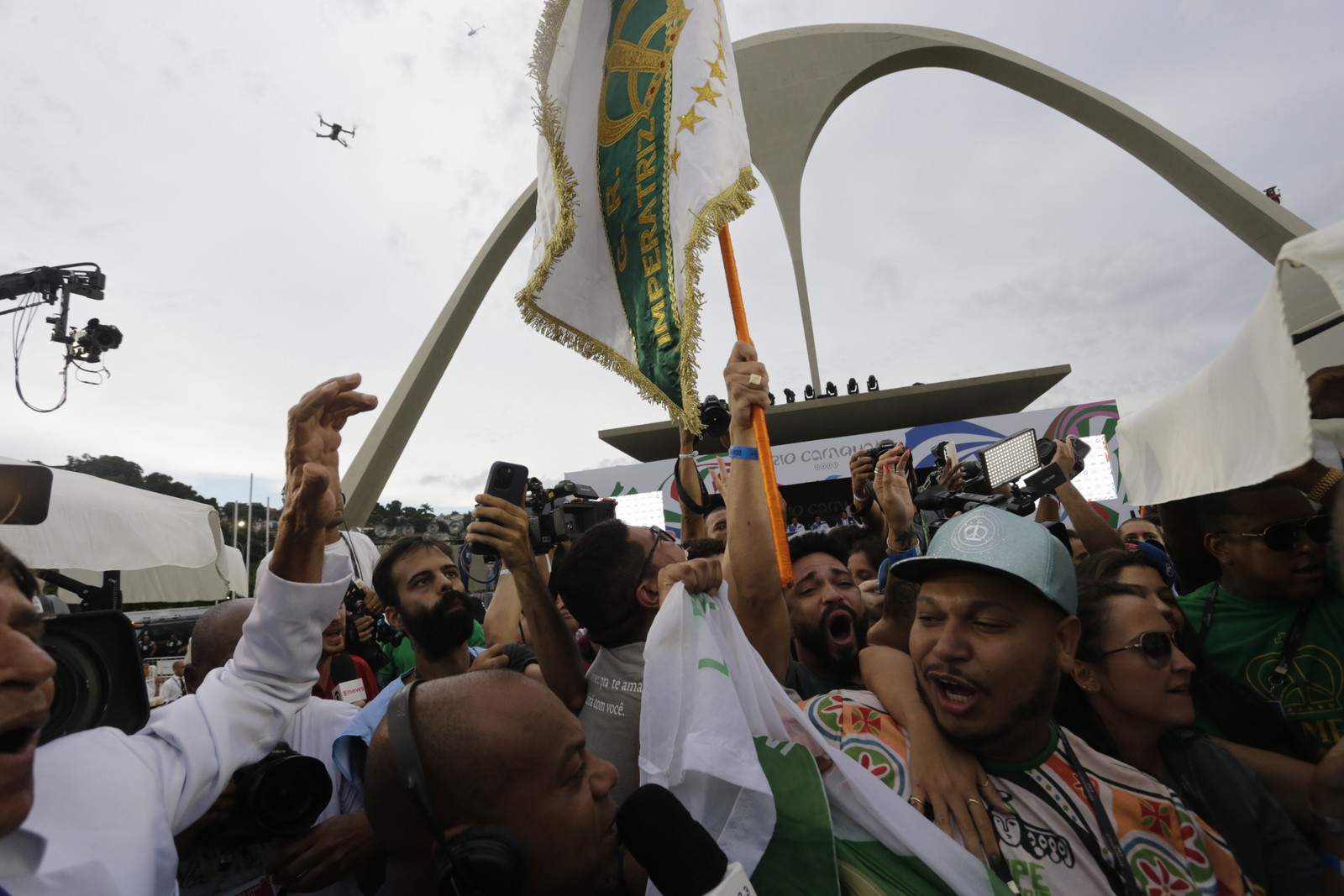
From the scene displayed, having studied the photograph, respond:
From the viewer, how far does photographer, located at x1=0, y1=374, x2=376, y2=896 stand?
3.19ft

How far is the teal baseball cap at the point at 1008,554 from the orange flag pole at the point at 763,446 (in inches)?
17.5

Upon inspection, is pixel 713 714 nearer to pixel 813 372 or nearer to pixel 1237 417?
pixel 1237 417

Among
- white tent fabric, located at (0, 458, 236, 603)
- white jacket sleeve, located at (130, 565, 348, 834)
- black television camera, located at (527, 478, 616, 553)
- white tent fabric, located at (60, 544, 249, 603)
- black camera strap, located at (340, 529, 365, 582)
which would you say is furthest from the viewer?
white tent fabric, located at (60, 544, 249, 603)

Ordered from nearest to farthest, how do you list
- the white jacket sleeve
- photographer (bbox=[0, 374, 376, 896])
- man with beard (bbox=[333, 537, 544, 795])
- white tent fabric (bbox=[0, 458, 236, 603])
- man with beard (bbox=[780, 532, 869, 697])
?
photographer (bbox=[0, 374, 376, 896]) < the white jacket sleeve < man with beard (bbox=[780, 532, 869, 697]) < man with beard (bbox=[333, 537, 544, 795]) < white tent fabric (bbox=[0, 458, 236, 603])

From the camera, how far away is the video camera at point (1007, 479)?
273 centimetres

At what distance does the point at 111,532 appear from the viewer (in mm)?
5129

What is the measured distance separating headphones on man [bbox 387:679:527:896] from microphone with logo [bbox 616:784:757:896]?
0.59 feet

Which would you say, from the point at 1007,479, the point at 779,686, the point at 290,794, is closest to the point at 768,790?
the point at 779,686

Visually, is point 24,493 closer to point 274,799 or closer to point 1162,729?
point 274,799

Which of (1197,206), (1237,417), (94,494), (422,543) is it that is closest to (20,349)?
(94,494)

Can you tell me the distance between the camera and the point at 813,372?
23.5 metres

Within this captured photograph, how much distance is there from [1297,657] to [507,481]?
2.38 meters

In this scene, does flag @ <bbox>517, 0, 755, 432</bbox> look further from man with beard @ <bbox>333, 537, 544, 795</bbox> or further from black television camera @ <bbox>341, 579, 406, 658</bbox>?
black television camera @ <bbox>341, 579, 406, 658</bbox>

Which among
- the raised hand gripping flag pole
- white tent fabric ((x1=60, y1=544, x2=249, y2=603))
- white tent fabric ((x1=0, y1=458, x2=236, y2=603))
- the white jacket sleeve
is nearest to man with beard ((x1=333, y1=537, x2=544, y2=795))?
the white jacket sleeve
